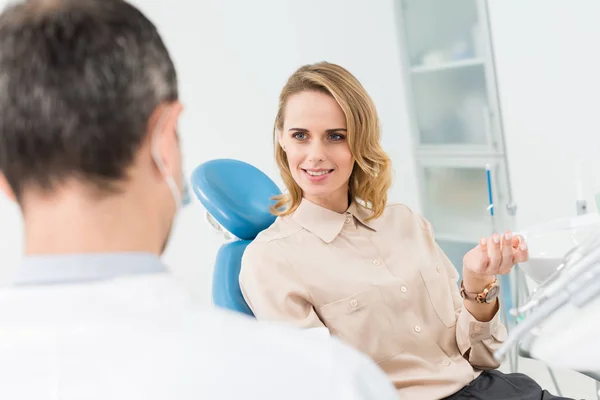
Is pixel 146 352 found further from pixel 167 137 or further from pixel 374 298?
pixel 374 298

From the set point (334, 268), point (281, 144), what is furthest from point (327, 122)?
point (334, 268)

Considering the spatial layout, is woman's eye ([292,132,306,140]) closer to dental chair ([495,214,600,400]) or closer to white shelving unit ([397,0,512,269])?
dental chair ([495,214,600,400])

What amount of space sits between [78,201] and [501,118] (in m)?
2.64

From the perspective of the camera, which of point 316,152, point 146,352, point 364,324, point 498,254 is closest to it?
point 146,352

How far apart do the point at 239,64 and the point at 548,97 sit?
1.67m

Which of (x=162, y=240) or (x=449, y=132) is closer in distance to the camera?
(x=162, y=240)

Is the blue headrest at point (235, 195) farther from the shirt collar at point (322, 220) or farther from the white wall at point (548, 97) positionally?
the white wall at point (548, 97)

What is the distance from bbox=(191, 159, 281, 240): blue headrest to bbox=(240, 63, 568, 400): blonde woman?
10cm

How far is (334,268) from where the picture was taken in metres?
1.45

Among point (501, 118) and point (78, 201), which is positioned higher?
point (78, 201)

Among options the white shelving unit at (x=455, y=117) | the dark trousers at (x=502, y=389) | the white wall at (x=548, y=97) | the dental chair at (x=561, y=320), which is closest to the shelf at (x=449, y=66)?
the white shelving unit at (x=455, y=117)

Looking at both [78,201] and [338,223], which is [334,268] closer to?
[338,223]

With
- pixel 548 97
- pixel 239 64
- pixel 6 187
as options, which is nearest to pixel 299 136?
pixel 6 187

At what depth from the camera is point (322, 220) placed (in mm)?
1515
